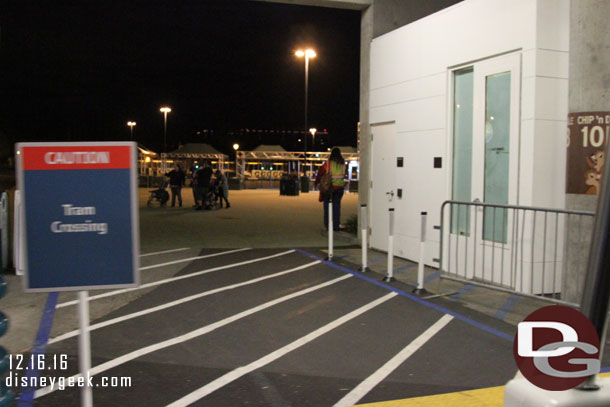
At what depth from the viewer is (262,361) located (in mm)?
5199

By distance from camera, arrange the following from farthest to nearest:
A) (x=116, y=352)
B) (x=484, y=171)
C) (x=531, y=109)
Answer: (x=484, y=171)
(x=531, y=109)
(x=116, y=352)

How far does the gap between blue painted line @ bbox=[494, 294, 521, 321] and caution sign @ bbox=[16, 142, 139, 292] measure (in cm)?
482

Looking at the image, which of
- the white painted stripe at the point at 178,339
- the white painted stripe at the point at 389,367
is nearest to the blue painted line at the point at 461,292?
the white painted stripe at the point at 389,367

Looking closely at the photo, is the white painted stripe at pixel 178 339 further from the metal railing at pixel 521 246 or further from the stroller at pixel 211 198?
the stroller at pixel 211 198

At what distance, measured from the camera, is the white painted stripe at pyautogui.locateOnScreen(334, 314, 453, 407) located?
14.3 ft

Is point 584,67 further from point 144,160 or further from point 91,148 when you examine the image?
point 144,160

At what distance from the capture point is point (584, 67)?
659cm

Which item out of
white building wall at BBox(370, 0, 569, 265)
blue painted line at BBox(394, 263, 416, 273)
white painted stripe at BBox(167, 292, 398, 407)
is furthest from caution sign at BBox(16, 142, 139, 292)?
blue painted line at BBox(394, 263, 416, 273)

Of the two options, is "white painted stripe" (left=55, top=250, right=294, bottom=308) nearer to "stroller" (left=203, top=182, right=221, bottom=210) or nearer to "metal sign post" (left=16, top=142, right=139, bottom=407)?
"metal sign post" (left=16, top=142, right=139, bottom=407)

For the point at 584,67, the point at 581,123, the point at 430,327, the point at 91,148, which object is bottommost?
the point at 430,327

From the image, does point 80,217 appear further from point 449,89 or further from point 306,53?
point 306,53

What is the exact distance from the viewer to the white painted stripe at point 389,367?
4.37m

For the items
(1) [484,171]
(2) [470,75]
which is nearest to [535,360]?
(1) [484,171]

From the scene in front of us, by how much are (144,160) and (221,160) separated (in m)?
10.1
